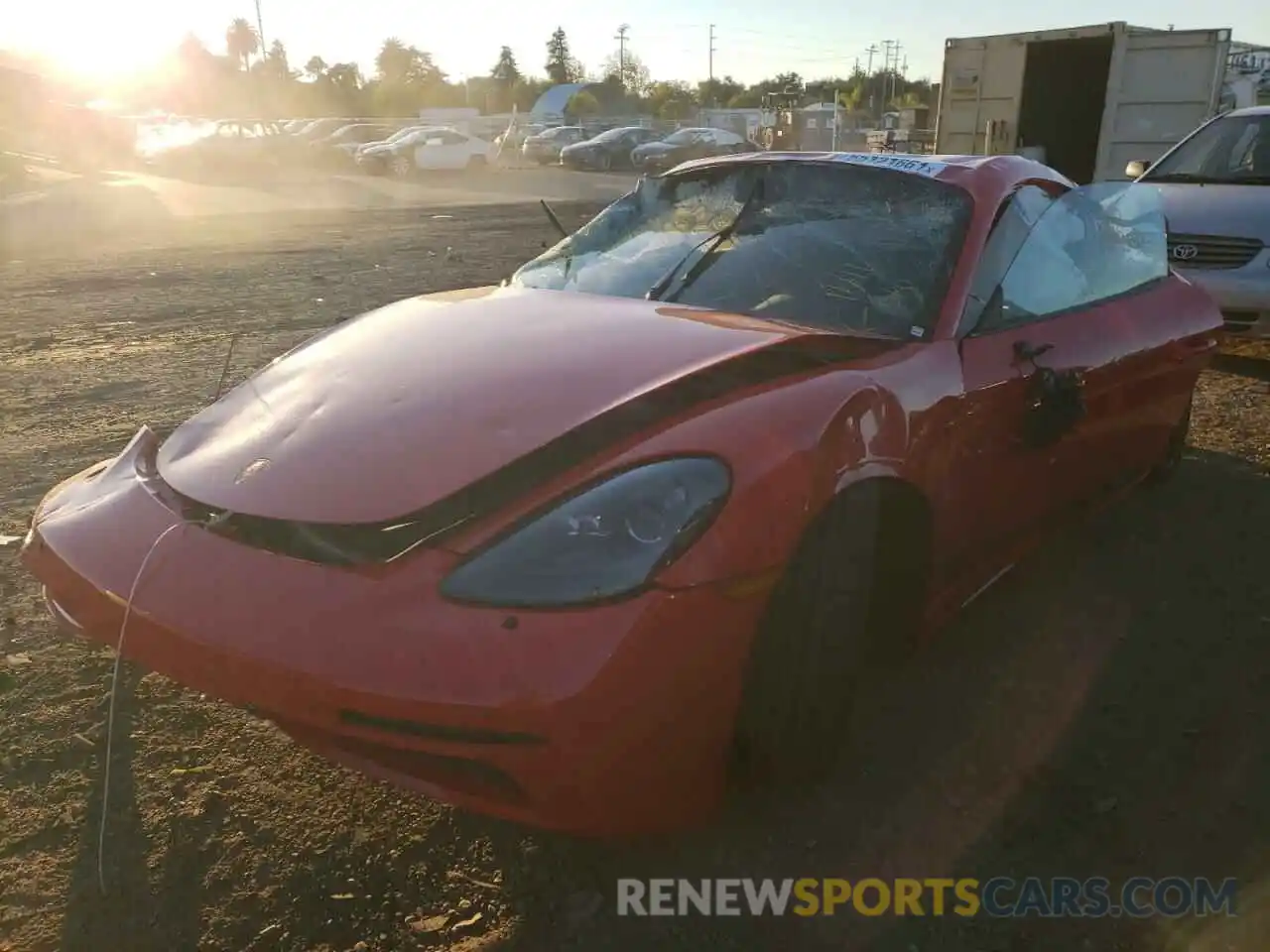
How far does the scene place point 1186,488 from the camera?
→ 4371 millimetres

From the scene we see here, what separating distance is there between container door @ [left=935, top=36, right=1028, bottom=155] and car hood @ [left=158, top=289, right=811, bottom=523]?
11.5 meters

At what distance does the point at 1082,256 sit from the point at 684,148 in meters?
28.1

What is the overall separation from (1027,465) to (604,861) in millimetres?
1619

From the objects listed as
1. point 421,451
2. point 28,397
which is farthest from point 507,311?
point 28,397

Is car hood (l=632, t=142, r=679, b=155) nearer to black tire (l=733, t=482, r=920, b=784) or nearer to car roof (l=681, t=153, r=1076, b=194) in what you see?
car roof (l=681, t=153, r=1076, b=194)

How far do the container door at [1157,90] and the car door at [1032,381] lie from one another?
10.1 meters

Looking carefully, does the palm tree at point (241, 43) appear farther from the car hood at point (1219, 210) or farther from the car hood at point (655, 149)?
the car hood at point (1219, 210)

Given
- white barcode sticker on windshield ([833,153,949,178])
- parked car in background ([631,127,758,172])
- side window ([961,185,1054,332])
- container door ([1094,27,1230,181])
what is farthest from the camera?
parked car in background ([631,127,758,172])

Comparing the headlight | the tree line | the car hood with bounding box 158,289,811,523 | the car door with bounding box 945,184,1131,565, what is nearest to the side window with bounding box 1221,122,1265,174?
the car door with bounding box 945,184,1131,565

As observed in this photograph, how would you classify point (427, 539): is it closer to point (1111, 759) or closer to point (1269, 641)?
point (1111, 759)

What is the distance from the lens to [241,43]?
72.3 metres

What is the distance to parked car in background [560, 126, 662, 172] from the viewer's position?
102 feet

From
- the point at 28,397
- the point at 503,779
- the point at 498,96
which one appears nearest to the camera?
the point at 503,779

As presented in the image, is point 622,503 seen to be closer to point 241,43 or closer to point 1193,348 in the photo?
point 1193,348
